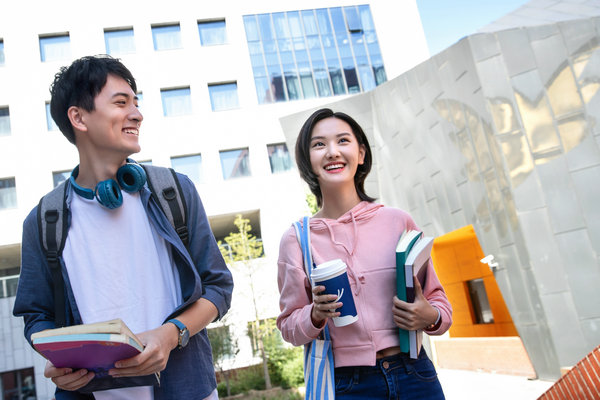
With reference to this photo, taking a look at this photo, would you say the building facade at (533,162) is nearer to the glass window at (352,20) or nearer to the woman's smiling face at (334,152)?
the woman's smiling face at (334,152)

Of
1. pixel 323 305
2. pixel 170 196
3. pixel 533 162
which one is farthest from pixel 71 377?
pixel 533 162

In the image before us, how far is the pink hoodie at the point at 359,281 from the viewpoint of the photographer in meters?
2.06

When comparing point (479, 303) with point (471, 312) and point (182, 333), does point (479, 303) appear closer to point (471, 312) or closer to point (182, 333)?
point (471, 312)

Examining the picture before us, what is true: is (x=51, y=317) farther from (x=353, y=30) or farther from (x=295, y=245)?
(x=353, y=30)

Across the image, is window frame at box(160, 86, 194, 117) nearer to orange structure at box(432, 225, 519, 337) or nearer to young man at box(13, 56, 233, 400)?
orange structure at box(432, 225, 519, 337)

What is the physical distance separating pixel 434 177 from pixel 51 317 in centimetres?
961

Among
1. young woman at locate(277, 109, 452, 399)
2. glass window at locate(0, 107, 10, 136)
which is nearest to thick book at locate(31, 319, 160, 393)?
young woman at locate(277, 109, 452, 399)

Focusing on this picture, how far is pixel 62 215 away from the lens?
200 cm

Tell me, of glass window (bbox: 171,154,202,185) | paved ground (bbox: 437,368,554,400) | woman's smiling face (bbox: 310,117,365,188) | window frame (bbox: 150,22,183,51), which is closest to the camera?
woman's smiling face (bbox: 310,117,365,188)

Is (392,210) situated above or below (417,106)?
below

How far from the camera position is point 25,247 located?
6.72 ft

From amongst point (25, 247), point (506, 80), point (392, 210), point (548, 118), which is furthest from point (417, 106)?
point (25, 247)

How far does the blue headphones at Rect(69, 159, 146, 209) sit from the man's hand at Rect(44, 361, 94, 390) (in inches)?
23.8

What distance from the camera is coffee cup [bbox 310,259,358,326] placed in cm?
184
